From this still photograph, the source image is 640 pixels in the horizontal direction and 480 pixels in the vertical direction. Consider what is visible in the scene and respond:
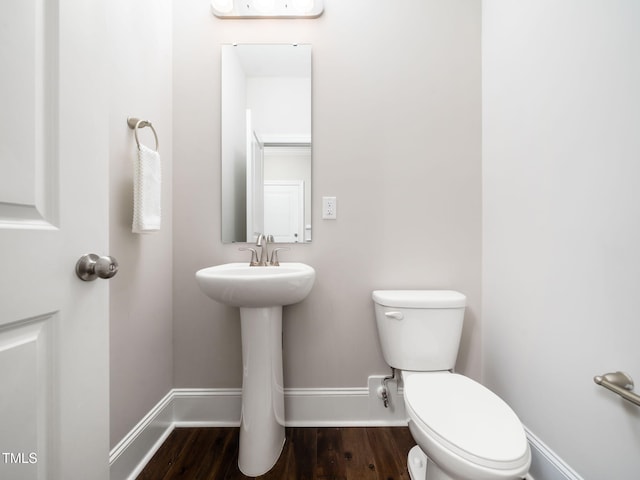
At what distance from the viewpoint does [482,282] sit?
1.46m

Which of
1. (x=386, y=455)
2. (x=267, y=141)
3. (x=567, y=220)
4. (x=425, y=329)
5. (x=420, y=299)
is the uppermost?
(x=267, y=141)

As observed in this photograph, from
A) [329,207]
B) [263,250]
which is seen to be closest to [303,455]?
[263,250]

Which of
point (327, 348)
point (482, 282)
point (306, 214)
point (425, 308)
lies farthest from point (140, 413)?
point (482, 282)

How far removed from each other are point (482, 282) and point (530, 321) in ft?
1.14

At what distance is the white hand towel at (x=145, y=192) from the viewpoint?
1.07 meters

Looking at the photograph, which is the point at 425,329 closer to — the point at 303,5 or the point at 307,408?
the point at 307,408

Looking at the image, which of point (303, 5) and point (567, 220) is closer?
point (567, 220)

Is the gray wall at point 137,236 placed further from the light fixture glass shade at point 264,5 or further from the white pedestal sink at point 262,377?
the light fixture glass shade at point 264,5

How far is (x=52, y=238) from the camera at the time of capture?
1.72ft

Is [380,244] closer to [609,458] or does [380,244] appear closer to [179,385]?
[609,458]

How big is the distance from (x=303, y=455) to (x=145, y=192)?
4.12 ft

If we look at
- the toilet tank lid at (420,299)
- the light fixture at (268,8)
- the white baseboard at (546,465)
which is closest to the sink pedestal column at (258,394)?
the toilet tank lid at (420,299)

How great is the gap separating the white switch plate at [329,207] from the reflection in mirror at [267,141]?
0.08 meters

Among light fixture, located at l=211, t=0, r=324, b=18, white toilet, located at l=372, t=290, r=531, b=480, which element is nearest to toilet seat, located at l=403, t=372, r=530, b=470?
white toilet, located at l=372, t=290, r=531, b=480
